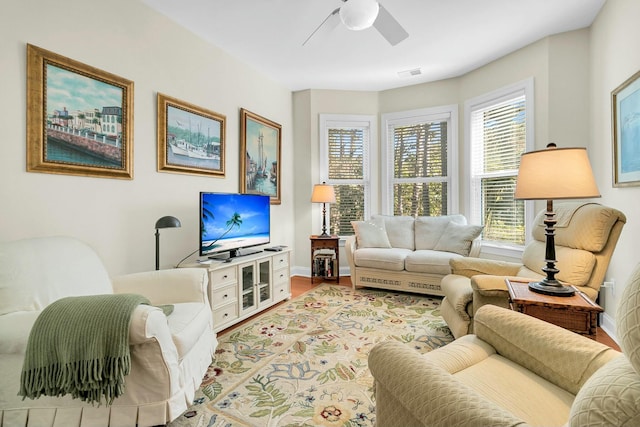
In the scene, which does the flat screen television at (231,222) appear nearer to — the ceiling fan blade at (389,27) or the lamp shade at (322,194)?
the lamp shade at (322,194)

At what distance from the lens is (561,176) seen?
165 cm

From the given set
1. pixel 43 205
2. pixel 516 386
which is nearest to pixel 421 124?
pixel 516 386

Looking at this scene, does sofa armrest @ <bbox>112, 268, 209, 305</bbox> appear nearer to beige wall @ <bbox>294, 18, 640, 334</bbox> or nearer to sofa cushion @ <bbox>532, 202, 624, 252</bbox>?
sofa cushion @ <bbox>532, 202, 624, 252</bbox>

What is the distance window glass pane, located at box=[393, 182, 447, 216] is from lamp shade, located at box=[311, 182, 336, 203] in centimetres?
108

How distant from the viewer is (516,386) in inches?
44.4

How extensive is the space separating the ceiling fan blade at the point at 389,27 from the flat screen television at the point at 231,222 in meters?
1.95

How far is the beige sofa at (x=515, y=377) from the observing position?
63 centimetres

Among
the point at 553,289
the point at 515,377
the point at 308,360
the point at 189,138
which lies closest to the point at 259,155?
the point at 189,138

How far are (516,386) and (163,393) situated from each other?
1490 millimetres

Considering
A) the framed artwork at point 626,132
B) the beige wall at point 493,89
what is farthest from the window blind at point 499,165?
the framed artwork at point 626,132

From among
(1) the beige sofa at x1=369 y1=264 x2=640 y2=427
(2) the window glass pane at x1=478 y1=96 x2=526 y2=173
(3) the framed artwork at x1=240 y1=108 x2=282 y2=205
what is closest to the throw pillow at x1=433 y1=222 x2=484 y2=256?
(2) the window glass pane at x1=478 y1=96 x2=526 y2=173

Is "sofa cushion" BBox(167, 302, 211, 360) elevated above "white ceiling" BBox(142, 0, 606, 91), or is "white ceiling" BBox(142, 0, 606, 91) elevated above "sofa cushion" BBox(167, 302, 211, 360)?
"white ceiling" BBox(142, 0, 606, 91)

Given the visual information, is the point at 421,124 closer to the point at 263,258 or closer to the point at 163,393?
the point at 263,258

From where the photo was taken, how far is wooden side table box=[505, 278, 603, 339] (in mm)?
1487
